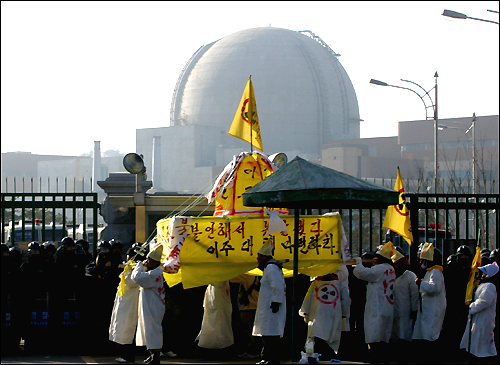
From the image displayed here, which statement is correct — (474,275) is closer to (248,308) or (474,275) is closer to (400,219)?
(400,219)

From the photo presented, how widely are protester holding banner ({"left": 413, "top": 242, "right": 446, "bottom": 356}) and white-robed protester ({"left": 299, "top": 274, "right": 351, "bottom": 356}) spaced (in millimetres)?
1016

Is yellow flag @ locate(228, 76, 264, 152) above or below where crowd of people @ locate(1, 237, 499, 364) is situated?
above

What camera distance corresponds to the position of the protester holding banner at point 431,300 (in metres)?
8.98

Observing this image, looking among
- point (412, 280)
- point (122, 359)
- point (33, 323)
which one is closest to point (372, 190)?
point (412, 280)

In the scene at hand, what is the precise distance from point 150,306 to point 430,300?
3.57 meters

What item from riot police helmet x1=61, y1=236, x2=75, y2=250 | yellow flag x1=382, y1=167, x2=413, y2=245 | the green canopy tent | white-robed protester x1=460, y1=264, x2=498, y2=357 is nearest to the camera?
the green canopy tent

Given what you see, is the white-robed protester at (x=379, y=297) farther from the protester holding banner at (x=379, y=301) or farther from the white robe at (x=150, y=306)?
the white robe at (x=150, y=306)

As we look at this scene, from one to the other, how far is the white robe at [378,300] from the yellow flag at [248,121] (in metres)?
2.23

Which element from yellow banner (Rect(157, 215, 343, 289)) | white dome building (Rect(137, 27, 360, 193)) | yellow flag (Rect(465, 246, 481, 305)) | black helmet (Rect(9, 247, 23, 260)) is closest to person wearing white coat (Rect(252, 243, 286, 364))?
yellow banner (Rect(157, 215, 343, 289))

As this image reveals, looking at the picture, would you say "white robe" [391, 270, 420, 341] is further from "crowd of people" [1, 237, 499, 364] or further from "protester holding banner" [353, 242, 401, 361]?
"protester holding banner" [353, 242, 401, 361]

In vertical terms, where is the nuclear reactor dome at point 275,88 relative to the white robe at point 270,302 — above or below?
above

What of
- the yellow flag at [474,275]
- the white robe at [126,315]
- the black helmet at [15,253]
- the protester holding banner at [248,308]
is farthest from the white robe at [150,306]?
the yellow flag at [474,275]

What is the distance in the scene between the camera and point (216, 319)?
29.5 ft

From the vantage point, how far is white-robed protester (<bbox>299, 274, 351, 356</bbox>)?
340 inches
